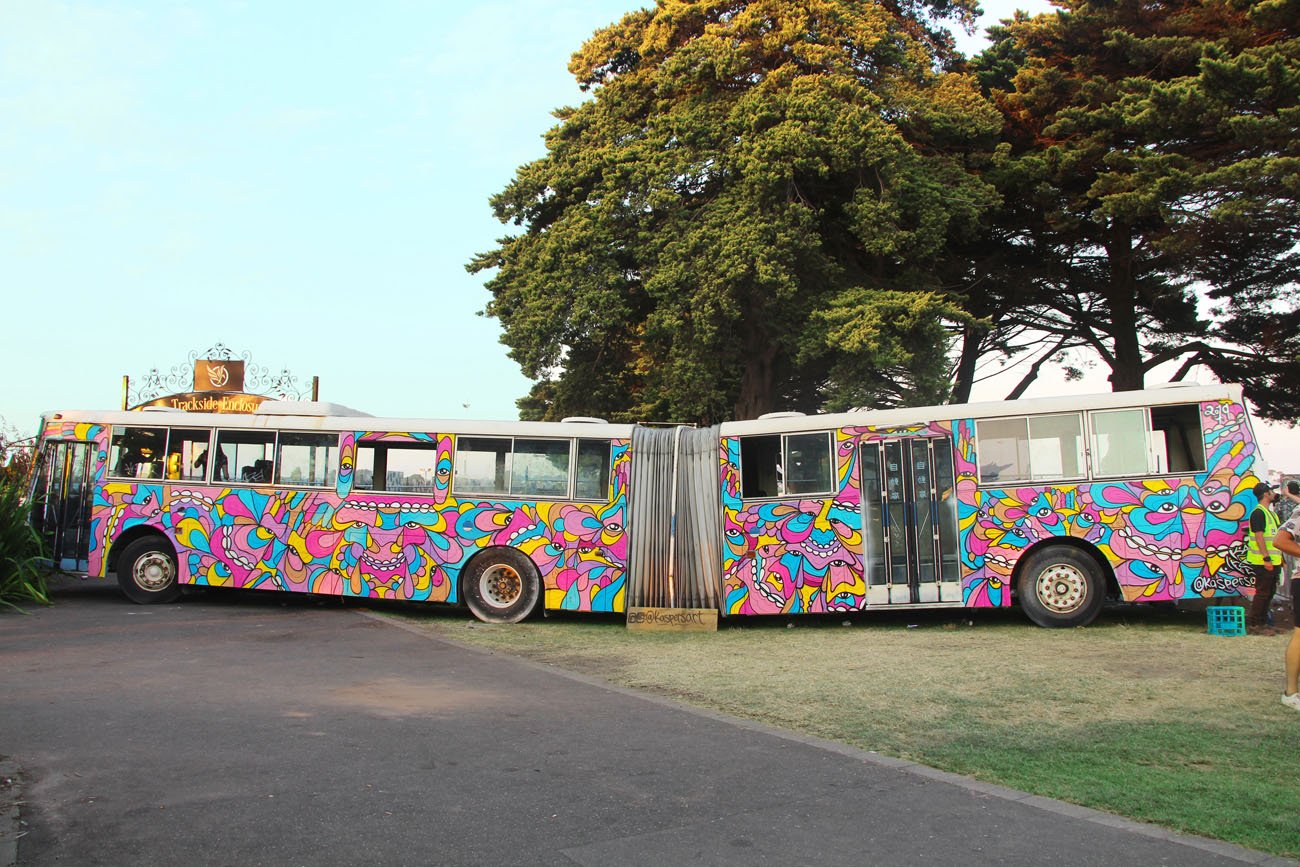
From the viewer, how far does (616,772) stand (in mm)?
6105

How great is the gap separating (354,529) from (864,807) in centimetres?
1069

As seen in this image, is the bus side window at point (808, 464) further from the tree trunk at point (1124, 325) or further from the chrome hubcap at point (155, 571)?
the tree trunk at point (1124, 325)

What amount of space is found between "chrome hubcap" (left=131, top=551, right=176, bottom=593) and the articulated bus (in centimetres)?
3

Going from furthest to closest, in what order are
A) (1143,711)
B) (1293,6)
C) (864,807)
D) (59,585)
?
(1293,6)
(59,585)
(1143,711)
(864,807)

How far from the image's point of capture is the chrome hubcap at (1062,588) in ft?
41.0

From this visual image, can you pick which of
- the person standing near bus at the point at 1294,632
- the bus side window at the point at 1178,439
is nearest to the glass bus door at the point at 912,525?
the bus side window at the point at 1178,439

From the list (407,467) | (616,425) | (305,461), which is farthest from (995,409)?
(305,461)

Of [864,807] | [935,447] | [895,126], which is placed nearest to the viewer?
[864,807]

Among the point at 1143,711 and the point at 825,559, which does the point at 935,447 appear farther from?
the point at 1143,711

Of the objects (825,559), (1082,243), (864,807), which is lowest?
(864,807)

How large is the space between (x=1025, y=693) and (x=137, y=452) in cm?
1294

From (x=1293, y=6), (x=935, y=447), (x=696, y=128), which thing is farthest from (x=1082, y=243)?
(x=935, y=447)

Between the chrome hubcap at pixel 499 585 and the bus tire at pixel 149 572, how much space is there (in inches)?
191

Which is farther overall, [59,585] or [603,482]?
[59,585]
